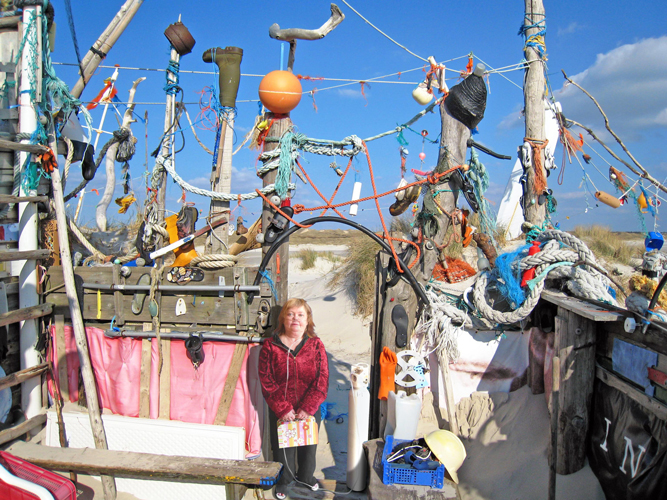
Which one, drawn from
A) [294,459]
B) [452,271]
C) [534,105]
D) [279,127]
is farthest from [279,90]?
[534,105]

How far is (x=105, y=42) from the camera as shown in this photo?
473 centimetres

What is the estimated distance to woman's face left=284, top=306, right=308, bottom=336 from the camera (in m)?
3.70

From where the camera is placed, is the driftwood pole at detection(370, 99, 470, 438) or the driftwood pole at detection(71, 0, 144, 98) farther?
the driftwood pole at detection(71, 0, 144, 98)

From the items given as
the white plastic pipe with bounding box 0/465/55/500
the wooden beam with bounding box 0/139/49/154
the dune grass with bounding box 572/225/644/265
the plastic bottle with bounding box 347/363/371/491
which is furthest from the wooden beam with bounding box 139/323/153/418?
the dune grass with bounding box 572/225/644/265

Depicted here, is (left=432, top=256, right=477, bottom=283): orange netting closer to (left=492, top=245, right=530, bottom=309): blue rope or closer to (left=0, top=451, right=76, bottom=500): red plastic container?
(left=492, top=245, right=530, bottom=309): blue rope

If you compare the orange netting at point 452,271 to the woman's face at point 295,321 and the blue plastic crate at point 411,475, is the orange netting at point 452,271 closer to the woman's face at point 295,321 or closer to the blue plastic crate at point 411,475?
the woman's face at point 295,321

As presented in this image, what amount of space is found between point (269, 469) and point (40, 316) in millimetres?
2893

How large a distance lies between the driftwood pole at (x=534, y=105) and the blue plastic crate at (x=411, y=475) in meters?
3.95

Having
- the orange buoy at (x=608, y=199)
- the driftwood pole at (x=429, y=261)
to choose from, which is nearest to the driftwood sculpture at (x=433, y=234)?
the driftwood pole at (x=429, y=261)

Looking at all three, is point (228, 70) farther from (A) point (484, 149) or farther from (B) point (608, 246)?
(B) point (608, 246)

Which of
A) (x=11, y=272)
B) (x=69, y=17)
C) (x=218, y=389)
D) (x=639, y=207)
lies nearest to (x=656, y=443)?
(x=218, y=389)

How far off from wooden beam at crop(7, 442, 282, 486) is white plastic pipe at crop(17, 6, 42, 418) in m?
0.73

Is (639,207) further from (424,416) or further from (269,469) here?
(269,469)

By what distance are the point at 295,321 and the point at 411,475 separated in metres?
1.51
